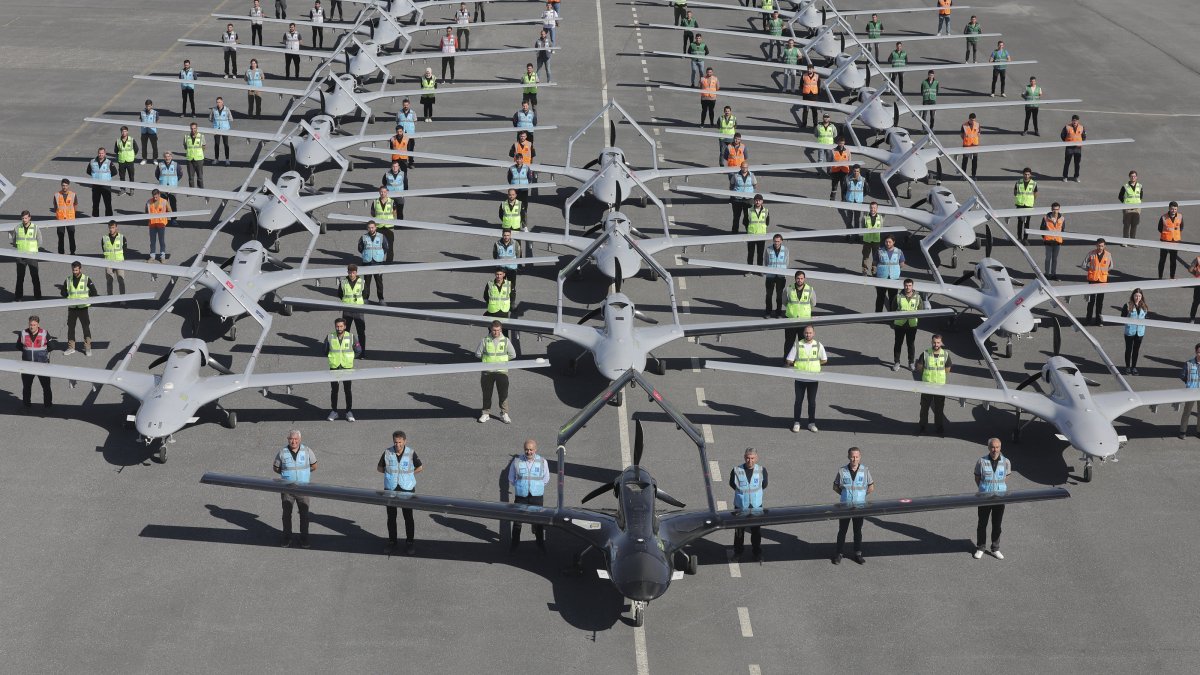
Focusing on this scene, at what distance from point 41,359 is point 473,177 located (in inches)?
795

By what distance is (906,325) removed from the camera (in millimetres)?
34062

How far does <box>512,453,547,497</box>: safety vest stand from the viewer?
25.7 meters

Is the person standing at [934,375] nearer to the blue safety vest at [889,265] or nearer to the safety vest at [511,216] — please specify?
the blue safety vest at [889,265]

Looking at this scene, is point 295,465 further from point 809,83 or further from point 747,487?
point 809,83

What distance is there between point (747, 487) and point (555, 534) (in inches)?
164

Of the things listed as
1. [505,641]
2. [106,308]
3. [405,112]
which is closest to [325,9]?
[405,112]

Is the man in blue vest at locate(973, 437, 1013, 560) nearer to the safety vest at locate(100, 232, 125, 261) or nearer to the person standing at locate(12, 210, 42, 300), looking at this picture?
the safety vest at locate(100, 232, 125, 261)

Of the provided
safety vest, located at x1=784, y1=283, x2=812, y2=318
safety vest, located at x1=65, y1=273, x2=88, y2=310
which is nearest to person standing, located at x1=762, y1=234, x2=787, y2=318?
safety vest, located at x1=784, y1=283, x2=812, y2=318

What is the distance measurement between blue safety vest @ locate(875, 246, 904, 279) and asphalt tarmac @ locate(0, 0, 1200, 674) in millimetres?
1675

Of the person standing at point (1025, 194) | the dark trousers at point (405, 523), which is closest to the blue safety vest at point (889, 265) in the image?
the person standing at point (1025, 194)

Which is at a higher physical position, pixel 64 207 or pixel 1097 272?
pixel 64 207

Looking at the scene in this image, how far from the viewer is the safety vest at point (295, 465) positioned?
2553cm

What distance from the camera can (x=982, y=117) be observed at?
57.1m

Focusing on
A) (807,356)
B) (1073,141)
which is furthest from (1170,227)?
(807,356)
